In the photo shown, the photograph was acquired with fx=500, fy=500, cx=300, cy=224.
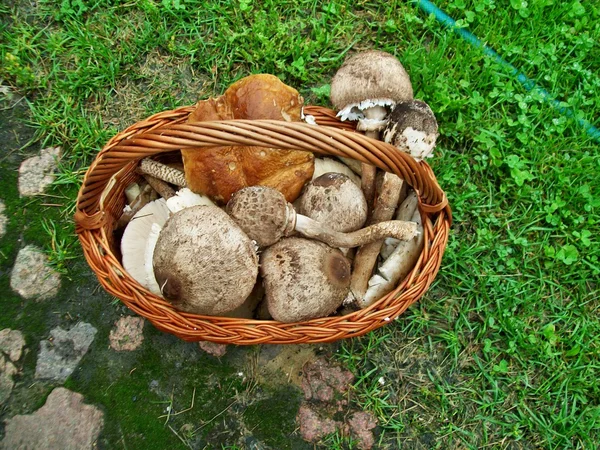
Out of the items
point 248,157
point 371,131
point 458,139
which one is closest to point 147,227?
point 248,157

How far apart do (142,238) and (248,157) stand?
0.80m

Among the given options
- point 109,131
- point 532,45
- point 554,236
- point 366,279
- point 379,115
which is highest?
point 532,45

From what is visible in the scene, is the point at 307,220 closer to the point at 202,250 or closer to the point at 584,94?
the point at 202,250

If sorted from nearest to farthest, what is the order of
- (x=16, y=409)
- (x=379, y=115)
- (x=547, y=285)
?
(x=379, y=115) → (x=16, y=409) → (x=547, y=285)

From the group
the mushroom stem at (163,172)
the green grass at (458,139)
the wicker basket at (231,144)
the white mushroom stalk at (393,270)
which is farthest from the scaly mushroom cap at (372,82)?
the mushroom stem at (163,172)

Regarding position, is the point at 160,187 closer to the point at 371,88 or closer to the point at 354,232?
the point at 354,232

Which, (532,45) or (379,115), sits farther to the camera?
(532,45)

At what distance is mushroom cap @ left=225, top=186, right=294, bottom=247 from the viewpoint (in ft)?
8.05

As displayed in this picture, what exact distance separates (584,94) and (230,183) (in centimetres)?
288

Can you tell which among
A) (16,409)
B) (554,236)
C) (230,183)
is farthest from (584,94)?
(16,409)

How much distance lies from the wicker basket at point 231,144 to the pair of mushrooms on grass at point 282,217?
10 cm

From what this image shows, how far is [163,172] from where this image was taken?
9.61 feet

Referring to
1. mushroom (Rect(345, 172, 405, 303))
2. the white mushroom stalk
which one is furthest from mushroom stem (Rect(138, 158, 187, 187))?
the white mushroom stalk

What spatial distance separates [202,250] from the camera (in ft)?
7.55
